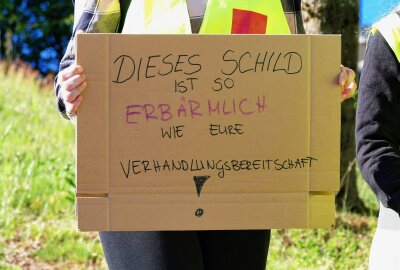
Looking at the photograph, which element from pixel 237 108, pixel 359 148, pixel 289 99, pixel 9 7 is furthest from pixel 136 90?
pixel 9 7

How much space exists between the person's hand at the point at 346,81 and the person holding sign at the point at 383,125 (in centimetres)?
5

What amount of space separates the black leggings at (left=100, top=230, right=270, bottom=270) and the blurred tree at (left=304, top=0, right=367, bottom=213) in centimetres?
318

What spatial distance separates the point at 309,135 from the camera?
2234 mm

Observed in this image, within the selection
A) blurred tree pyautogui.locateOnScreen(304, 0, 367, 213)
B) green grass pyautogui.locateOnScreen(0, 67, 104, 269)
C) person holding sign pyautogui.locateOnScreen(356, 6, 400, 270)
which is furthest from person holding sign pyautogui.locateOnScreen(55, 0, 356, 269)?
blurred tree pyautogui.locateOnScreen(304, 0, 367, 213)

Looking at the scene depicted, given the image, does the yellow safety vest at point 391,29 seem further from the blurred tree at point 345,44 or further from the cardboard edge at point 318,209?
the blurred tree at point 345,44

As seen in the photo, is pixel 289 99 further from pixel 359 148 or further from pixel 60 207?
pixel 60 207

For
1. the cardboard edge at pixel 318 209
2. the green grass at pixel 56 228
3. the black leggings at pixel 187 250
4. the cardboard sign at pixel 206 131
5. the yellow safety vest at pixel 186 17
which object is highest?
the yellow safety vest at pixel 186 17

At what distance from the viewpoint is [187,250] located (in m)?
2.34

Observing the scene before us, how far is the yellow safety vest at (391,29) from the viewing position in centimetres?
218

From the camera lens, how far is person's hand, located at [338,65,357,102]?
2217 mm

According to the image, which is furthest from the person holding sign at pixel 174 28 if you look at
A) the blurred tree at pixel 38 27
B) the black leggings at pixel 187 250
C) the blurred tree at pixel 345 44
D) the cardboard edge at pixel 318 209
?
the blurred tree at pixel 38 27

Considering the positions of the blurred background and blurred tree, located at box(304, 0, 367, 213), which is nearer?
the blurred background

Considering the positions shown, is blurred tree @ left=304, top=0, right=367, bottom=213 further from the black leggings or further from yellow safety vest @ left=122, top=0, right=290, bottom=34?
yellow safety vest @ left=122, top=0, right=290, bottom=34

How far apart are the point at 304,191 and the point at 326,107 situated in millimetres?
241
